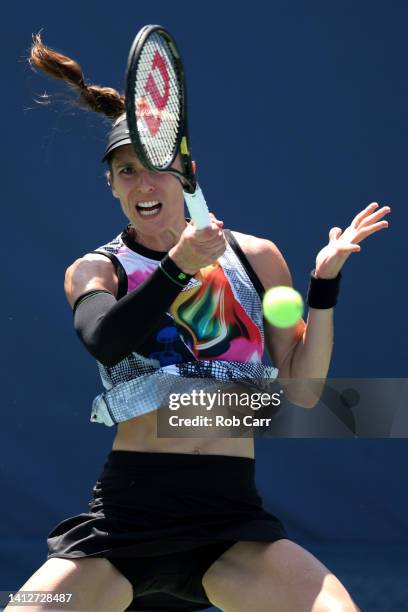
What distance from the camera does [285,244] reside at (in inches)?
169

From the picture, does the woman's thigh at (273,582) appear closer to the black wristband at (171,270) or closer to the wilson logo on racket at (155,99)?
the black wristband at (171,270)

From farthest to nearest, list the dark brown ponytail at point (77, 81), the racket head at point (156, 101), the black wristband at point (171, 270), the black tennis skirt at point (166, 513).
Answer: the dark brown ponytail at point (77, 81)
the black tennis skirt at point (166, 513)
the black wristband at point (171, 270)
the racket head at point (156, 101)

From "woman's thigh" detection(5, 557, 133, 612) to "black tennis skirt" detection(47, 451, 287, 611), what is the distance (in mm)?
26

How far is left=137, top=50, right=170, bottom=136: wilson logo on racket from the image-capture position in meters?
2.08

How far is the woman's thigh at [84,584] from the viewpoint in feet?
7.41

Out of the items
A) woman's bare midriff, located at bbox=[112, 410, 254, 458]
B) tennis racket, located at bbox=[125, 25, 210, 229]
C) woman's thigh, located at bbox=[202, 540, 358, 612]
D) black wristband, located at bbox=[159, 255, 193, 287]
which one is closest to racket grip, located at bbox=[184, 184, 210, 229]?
tennis racket, located at bbox=[125, 25, 210, 229]

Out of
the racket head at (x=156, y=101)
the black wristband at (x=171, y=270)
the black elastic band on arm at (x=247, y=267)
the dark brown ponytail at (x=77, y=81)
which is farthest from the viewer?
the dark brown ponytail at (x=77, y=81)

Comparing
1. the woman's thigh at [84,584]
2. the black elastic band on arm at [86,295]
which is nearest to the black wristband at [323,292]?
the black elastic band on arm at [86,295]

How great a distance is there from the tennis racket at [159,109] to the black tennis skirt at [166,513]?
60cm

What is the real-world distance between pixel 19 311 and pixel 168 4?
1.27m

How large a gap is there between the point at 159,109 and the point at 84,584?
954 millimetres

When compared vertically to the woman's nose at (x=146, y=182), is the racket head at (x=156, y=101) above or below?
above

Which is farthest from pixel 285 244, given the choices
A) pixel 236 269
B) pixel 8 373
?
pixel 236 269

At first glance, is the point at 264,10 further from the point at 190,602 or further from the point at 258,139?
the point at 190,602
